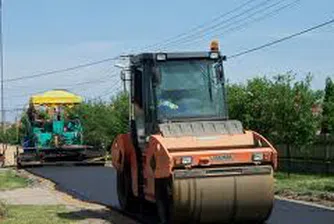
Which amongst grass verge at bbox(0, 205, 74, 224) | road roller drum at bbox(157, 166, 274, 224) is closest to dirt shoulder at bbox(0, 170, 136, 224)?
grass verge at bbox(0, 205, 74, 224)

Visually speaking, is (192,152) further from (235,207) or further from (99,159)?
(99,159)

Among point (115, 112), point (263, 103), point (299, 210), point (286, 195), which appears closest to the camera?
point (299, 210)

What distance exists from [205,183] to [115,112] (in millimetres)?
39915

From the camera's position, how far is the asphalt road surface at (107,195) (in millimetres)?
15211

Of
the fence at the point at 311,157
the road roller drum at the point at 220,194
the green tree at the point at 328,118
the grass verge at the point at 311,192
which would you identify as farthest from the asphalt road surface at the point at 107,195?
the green tree at the point at 328,118

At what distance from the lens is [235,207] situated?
1298 cm

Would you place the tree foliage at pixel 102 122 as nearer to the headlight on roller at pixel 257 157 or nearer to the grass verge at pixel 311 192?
the grass verge at pixel 311 192

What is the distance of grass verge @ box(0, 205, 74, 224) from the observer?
49.4 ft

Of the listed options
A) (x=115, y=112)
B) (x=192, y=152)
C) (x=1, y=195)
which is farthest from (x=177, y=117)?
(x=115, y=112)

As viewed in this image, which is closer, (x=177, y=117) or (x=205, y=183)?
(x=205, y=183)

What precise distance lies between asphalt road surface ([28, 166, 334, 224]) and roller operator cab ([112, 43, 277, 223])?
5.67 feet

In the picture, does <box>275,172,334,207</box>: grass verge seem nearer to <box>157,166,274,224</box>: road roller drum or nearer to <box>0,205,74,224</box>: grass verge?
<box>157,166,274,224</box>: road roller drum

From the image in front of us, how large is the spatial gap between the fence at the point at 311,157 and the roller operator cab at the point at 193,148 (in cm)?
2379

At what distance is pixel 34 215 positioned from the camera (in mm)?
16234
